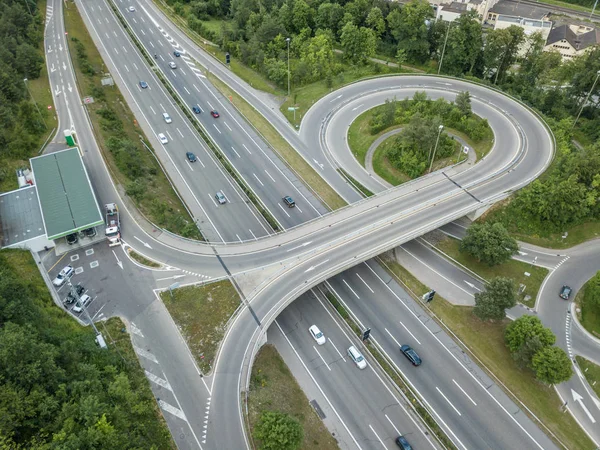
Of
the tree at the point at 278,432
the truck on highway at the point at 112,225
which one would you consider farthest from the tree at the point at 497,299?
the truck on highway at the point at 112,225

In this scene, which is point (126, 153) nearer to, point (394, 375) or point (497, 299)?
point (394, 375)

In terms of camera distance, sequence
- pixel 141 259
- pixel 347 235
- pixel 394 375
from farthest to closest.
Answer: pixel 347 235 < pixel 141 259 < pixel 394 375

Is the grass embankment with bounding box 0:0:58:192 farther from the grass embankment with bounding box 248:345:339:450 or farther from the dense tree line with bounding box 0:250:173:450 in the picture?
the grass embankment with bounding box 248:345:339:450

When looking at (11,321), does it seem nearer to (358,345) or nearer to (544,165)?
(358,345)

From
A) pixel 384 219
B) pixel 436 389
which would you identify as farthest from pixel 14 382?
pixel 384 219

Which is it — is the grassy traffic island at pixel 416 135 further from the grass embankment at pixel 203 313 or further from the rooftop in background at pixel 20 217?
the rooftop in background at pixel 20 217

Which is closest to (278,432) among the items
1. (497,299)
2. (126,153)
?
(497,299)
